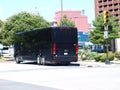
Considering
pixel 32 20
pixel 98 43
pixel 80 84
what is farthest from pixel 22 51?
pixel 98 43

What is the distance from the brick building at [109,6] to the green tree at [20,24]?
375 ft

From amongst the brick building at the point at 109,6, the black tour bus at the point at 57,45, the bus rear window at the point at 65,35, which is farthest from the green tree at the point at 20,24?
the brick building at the point at 109,6

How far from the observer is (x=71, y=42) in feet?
113

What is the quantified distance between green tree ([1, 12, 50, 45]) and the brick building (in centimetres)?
11434

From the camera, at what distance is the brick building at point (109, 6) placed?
172750mm

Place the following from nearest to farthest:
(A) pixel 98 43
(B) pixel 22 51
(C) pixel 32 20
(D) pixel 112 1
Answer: (B) pixel 22 51
(C) pixel 32 20
(A) pixel 98 43
(D) pixel 112 1

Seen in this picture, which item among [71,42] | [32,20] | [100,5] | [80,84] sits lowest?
[80,84]

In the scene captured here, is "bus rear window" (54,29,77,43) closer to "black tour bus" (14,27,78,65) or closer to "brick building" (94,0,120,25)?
"black tour bus" (14,27,78,65)

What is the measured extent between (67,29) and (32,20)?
71.3 feet

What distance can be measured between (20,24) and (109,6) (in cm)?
12554

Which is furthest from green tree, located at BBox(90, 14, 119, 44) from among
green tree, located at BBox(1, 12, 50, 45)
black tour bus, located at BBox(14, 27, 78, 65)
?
black tour bus, located at BBox(14, 27, 78, 65)

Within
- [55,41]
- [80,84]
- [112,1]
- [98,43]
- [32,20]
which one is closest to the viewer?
[80,84]

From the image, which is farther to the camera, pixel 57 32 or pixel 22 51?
pixel 22 51

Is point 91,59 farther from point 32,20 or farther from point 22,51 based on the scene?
point 32,20
